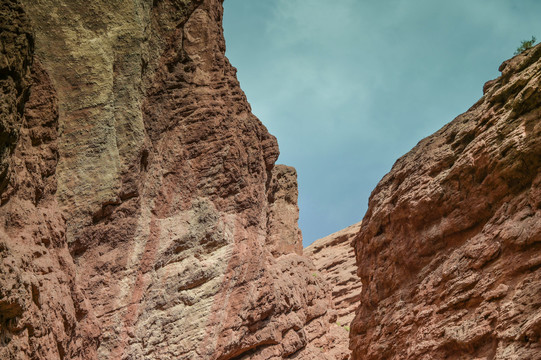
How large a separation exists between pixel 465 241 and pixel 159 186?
10.1 m

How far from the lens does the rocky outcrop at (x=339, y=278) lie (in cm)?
2281

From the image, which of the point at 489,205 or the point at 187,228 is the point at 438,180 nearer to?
the point at 489,205

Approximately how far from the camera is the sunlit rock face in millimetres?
15539

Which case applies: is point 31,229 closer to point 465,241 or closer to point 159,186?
point 465,241

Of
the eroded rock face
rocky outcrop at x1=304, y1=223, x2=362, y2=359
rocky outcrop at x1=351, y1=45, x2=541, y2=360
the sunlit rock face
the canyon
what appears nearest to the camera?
the eroded rock face

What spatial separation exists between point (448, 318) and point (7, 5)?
8.69 meters

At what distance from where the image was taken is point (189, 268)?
16.7 m

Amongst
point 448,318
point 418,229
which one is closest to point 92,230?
point 418,229

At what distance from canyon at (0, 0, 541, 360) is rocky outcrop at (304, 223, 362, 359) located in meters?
0.34

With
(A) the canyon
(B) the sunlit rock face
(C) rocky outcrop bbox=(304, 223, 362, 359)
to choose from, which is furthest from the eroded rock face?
(C) rocky outcrop bbox=(304, 223, 362, 359)

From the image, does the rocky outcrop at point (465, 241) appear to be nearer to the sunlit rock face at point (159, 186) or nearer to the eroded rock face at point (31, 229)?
the sunlit rock face at point (159, 186)

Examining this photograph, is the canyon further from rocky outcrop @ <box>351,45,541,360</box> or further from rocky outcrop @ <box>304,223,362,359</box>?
rocky outcrop @ <box>304,223,362,359</box>

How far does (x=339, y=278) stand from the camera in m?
32.0

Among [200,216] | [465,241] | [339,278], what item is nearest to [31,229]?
[465,241]
